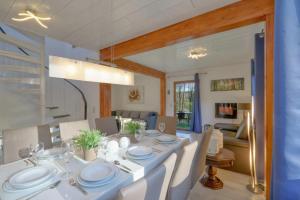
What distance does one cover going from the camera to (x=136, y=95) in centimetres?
754

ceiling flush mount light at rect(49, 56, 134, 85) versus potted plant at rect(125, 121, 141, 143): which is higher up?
ceiling flush mount light at rect(49, 56, 134, 85)

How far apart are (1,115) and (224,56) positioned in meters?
5.13

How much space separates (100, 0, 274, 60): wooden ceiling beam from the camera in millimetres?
1708

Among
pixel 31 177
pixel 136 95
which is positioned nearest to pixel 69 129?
pixel 31 177

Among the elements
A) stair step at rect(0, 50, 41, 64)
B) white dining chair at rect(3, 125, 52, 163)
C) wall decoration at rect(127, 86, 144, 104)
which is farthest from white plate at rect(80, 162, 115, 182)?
wall decoration at rect(127, 86, 144, 104)

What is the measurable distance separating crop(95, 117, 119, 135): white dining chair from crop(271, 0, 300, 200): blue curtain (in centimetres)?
228

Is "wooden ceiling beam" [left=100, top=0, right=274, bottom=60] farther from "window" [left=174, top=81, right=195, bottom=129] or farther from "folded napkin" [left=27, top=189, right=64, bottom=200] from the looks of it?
"window" [left=174, top=81, right=195, bottom=129]

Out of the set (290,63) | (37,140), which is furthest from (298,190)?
(37,140)

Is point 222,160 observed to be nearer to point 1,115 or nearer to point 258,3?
point 258,3

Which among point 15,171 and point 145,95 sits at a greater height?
point 145,95

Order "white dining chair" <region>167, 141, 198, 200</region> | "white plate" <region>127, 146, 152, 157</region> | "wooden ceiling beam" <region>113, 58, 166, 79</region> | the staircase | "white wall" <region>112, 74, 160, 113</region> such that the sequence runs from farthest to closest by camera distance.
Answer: "white wall" <region>112, 74, 160, 113</region> → "wooden ceiling beam" <region>113, 58, 166, 79</region> → the staircase → "white plate" <region>127, 146, 152, 157</region> → "white dining chair" <region>167, 141, 198, 200</region>

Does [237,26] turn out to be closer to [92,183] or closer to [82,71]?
[82,71]

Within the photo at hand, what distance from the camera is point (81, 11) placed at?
77.2 inches

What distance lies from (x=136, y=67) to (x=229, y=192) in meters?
3.93
